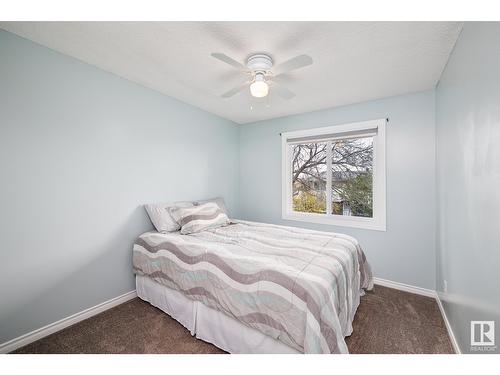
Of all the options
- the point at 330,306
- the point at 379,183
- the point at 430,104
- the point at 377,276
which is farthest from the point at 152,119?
the point at 377,276

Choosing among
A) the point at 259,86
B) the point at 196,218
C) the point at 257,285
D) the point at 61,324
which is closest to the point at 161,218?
the point at 196,218

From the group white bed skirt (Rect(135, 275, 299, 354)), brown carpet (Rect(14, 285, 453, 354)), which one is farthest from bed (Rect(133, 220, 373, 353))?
brown carpet (Rect(14, 285, 453, 354))

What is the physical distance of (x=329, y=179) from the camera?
3.17 m

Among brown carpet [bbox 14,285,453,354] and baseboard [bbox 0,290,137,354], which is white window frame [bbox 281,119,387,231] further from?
baseboard [bbox 0,290,137,354]

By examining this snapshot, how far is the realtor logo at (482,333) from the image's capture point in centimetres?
106

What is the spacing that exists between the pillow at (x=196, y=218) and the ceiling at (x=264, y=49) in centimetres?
147

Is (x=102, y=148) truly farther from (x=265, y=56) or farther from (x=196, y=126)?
(x=265, y=56)

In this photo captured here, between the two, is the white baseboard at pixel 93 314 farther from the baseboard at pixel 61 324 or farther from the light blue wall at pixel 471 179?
the light blue wall at pixel 471 179

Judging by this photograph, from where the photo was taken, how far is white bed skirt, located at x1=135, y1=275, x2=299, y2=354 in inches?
55.0

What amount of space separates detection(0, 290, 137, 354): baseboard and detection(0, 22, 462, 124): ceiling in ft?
7.82

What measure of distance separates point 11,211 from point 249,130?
3170 millimetres

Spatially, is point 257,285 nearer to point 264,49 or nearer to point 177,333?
point 177,333

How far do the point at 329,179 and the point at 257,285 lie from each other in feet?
7.38
